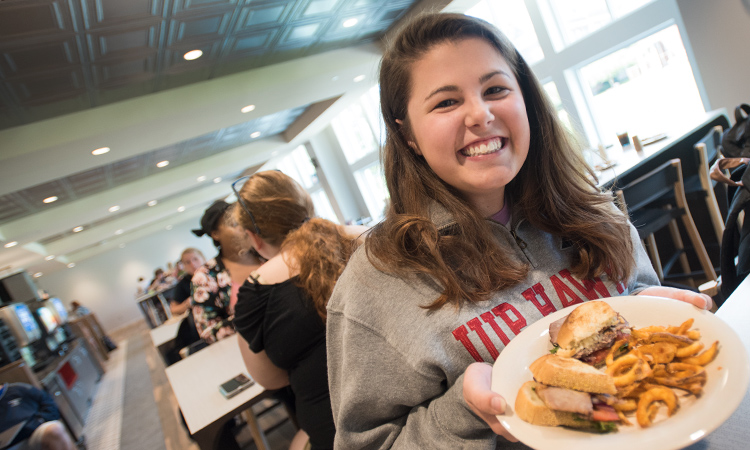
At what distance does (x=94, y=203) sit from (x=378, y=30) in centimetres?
695

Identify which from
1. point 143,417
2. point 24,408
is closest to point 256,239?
point 24,408

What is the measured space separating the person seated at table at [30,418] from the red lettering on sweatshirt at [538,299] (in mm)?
3897

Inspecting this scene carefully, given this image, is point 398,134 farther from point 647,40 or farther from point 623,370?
point 647,40

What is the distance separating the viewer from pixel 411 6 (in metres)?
6.21

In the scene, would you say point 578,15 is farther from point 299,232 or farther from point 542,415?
point 542,415

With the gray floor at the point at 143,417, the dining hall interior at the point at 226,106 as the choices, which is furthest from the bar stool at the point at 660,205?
the gray floor at the point at 143,417

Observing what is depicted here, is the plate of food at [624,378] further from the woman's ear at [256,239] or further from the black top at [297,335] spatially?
the woman's ear at [256,239]

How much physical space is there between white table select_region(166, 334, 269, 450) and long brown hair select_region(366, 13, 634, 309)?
4.51 feet

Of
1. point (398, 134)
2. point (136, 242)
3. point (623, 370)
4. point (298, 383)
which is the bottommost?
point (298, 383)

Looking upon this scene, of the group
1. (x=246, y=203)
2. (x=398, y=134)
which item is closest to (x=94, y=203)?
(x=246, y=203)

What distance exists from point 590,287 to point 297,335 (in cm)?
103

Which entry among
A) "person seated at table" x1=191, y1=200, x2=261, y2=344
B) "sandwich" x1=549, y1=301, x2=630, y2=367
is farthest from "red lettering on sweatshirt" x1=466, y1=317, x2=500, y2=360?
"person seated at table" x1=191, y1=200, x2=261, y2=344

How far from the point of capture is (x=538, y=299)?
933 mm

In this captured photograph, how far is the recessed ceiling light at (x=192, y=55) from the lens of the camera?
4.94m
